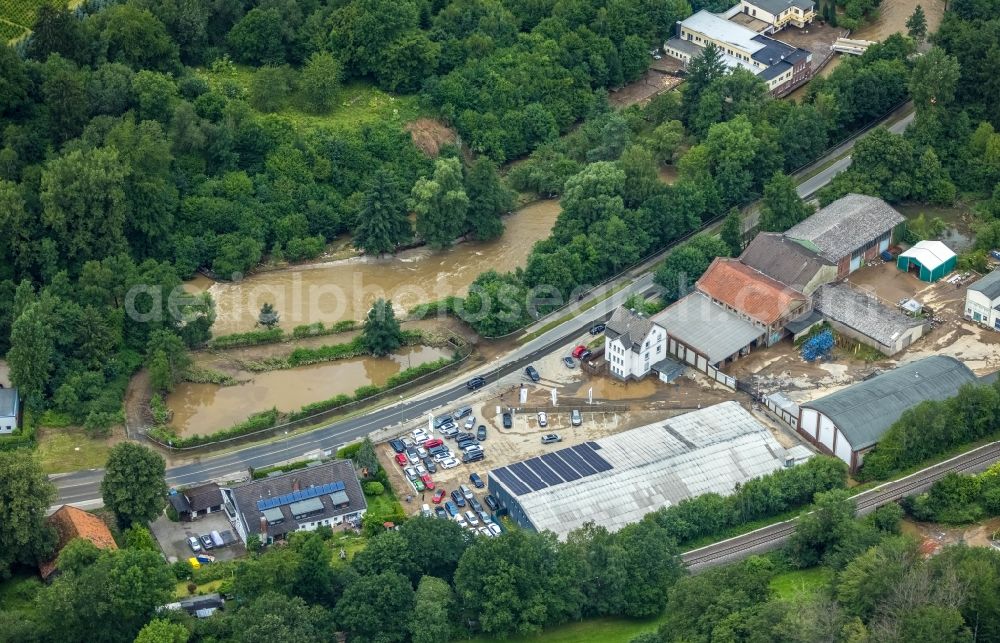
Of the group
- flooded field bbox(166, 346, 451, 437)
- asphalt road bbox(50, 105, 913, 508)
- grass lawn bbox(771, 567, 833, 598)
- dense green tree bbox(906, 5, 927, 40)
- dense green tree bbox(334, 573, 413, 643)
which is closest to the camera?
dense green tree bbox(334, 573, 413, 643)

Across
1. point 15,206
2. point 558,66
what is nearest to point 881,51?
point 558,66

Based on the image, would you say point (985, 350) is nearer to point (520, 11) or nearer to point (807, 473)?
point (807, 473)

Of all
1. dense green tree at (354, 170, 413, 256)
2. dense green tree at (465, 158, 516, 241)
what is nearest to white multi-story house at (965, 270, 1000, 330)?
dense green tree at (465, 158, 516, 241)

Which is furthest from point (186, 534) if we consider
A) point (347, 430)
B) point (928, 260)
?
point (928, 260)

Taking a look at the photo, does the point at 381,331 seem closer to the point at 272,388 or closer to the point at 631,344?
the point at 272,388

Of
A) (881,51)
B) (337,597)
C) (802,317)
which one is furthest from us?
(881,51)

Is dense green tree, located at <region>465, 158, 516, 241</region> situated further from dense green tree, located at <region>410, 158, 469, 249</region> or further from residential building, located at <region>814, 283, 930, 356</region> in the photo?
residential building, located at <region>814, 283, 930, 356</region>
